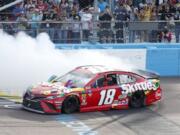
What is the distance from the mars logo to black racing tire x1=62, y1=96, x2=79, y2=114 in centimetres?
155

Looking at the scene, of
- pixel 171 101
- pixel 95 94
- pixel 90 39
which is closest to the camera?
pixel 95 94

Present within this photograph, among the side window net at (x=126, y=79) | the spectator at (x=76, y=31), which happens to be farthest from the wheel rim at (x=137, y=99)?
the spectator at (x=76, y=31)

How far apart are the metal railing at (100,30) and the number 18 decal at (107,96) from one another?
5.44 m

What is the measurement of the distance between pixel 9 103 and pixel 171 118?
4650 mm

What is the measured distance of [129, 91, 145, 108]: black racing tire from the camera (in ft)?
54.0

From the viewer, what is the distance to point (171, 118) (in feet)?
50.6

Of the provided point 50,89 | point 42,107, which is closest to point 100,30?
point 50,89

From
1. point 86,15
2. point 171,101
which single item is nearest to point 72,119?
point 171,101

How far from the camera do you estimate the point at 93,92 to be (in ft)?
51.2

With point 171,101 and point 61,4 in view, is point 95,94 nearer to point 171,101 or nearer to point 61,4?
point 171,101

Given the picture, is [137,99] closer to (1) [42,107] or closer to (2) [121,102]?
(2) [121,102]

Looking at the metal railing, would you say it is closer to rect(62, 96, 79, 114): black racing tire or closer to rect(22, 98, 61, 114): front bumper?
rect(22, 98, 61, 114): front bumper

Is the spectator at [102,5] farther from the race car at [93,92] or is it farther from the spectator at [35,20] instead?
the race car at [93,92]

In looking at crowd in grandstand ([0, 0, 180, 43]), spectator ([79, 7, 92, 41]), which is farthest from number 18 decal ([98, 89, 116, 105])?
spectator ([79, 7, 92, 41])
